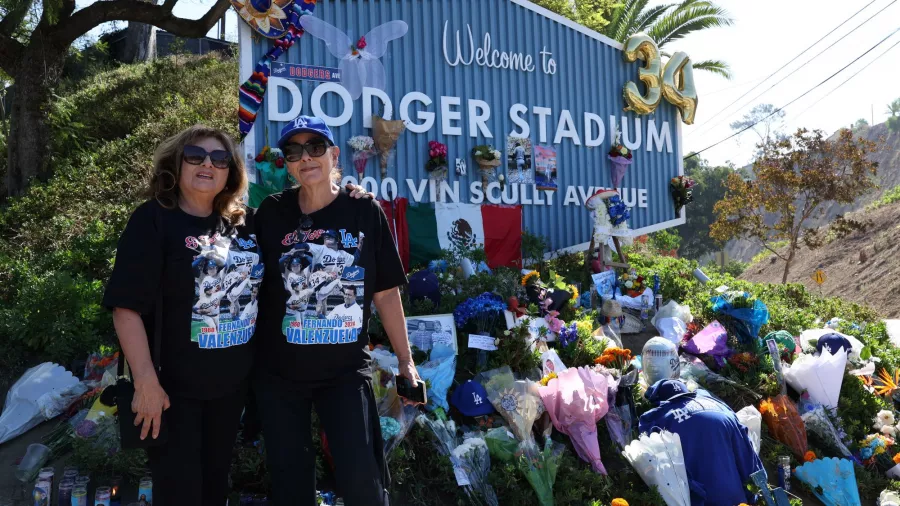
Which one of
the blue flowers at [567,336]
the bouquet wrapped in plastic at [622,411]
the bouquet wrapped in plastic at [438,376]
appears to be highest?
the blue flowers at [567,336]

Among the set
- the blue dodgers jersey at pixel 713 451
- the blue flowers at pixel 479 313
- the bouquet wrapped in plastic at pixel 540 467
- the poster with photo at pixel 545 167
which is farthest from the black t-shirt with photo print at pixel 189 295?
the poster with photo at pixel 545 167

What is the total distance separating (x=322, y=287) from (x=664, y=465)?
252cm

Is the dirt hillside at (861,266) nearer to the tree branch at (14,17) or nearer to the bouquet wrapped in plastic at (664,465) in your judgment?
the bouquet wrapped in plastic at (664,465)

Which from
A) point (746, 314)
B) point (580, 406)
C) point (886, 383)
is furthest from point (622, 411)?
point (886, 383)

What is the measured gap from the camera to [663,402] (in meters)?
4.66

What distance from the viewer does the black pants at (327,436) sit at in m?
2.65

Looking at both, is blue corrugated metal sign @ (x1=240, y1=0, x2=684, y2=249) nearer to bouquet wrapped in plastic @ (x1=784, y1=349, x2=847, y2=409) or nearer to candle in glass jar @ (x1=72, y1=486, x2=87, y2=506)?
bouquet wrapped in plastic @ (x1=784, y1=349, x2=847, y2=409)

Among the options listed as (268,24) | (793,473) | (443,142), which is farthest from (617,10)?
(793,473)

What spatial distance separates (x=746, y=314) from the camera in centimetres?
621

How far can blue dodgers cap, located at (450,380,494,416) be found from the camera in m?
4.75

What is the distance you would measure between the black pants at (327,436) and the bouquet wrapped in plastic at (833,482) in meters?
3.25

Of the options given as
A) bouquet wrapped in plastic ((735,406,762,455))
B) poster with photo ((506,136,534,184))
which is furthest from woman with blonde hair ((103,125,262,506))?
poster with photo ((506,136,534,184))

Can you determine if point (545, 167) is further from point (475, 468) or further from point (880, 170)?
point (880, 170)

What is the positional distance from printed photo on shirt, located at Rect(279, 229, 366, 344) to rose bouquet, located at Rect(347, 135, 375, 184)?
5109 mm
